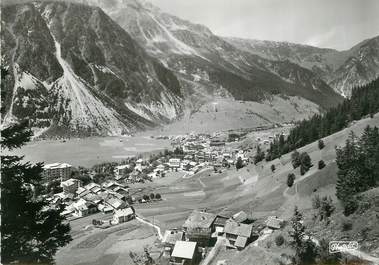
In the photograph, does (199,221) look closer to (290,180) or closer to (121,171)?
(290,180)

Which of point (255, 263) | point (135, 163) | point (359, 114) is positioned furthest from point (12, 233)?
point (135, 163)

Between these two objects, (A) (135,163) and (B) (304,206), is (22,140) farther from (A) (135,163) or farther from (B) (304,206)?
(A) (135,163)

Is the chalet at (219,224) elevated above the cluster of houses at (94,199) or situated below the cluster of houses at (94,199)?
above

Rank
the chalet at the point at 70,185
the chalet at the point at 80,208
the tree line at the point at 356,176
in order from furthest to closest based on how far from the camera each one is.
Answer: the chalet at the point at 70,185
the chalet at the point at 80,208
the tree line at the point at 356,176

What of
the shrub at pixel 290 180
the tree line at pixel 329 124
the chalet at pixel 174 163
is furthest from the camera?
the chalet at pixel 174 163

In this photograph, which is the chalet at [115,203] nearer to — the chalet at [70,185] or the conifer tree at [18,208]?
the chalet at [70,185]

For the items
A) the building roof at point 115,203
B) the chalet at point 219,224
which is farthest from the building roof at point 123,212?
the chalet at point 219,224

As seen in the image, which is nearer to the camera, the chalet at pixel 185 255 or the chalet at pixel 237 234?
the chalet at pixel 185 255

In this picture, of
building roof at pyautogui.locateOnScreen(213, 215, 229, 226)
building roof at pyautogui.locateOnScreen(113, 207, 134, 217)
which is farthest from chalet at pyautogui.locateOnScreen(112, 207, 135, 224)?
building roof at pyautogui.locateOnScreen(213, 215, 229, 226)

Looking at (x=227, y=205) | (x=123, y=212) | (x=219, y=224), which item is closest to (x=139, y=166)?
(x=123, y=212)
